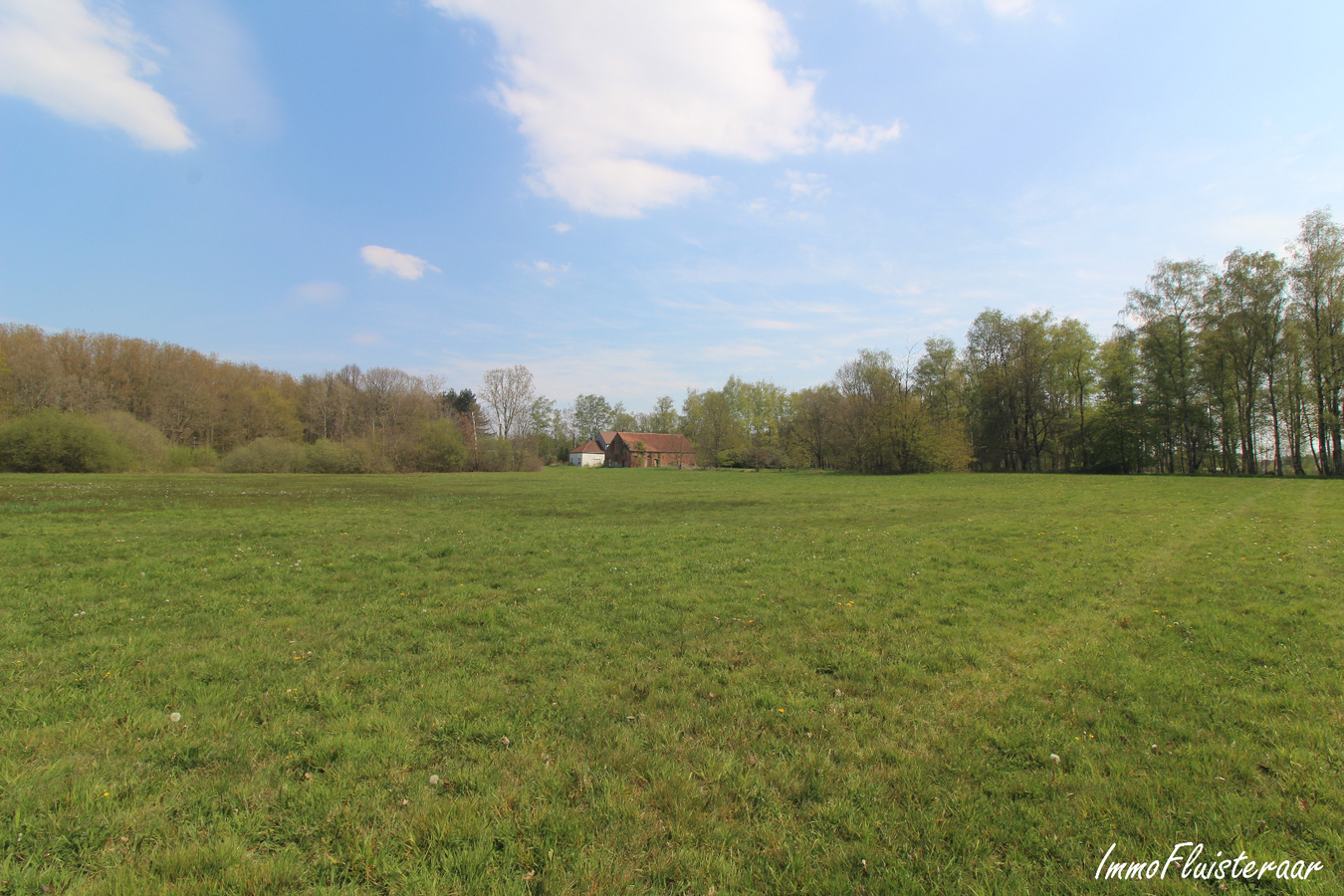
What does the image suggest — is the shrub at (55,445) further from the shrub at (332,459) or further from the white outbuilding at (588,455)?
the white outbuilding at (588,455)

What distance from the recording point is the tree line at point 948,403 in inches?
1567

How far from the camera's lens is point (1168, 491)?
86.2 ft

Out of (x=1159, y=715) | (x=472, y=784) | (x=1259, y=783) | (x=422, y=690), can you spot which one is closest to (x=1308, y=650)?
(x=1159, y=715)

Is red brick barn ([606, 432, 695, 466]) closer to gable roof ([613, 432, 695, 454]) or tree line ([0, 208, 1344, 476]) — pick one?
gable roof ([613, 432, 695, 454])

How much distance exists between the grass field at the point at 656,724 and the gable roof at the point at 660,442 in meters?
92.1

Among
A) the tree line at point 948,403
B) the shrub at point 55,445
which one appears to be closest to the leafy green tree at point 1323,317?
the tree line at point 948,403

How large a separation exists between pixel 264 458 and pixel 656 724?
57051mm

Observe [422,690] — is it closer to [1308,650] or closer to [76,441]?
[1308,650]

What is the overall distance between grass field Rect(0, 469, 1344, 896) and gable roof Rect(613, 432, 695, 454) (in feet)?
302

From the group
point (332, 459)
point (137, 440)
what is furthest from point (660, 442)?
point (137, 440)

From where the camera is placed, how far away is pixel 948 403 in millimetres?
64500

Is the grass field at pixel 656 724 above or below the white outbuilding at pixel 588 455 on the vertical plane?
below

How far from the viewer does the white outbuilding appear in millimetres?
107000

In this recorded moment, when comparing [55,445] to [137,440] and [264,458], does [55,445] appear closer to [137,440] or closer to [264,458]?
[137,440]
